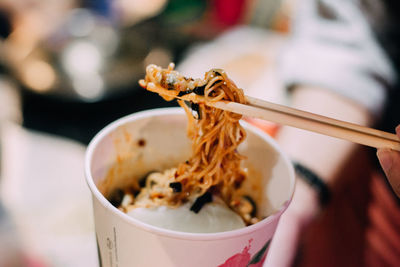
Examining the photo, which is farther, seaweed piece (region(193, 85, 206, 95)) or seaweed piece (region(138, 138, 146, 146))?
seaweed piece (region(138, 138, 146, 146))

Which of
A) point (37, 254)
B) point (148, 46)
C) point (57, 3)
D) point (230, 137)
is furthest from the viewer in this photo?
point (57, 3)

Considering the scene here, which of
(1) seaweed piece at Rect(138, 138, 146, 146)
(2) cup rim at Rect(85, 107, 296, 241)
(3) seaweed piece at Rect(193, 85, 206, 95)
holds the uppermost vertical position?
(3) seaweed piece at Rect(193, 85, 206, 95)

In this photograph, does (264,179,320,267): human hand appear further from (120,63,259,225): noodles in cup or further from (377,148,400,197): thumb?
(377,148,400,197): thumb

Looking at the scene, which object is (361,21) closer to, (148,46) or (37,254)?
(148,46)

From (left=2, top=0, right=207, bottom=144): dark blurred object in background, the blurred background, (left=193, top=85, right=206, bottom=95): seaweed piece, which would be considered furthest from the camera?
(left=2, top=0, right=207, bottom=144): dark blurred object in background

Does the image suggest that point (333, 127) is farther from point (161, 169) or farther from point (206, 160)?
point (161, 169)

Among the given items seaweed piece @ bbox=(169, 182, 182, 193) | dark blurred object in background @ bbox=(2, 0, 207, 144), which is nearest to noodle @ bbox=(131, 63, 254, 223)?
seaweed piece @ bbox=(169, 182, 182, 193)

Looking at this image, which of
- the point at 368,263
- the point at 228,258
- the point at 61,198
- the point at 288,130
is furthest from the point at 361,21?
the point at 61,198

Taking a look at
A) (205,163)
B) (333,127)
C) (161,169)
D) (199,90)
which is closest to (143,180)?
(161,169)

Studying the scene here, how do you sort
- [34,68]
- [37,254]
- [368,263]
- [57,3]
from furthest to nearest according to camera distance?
[57,3], [34,68], [368,263], [37,254]
